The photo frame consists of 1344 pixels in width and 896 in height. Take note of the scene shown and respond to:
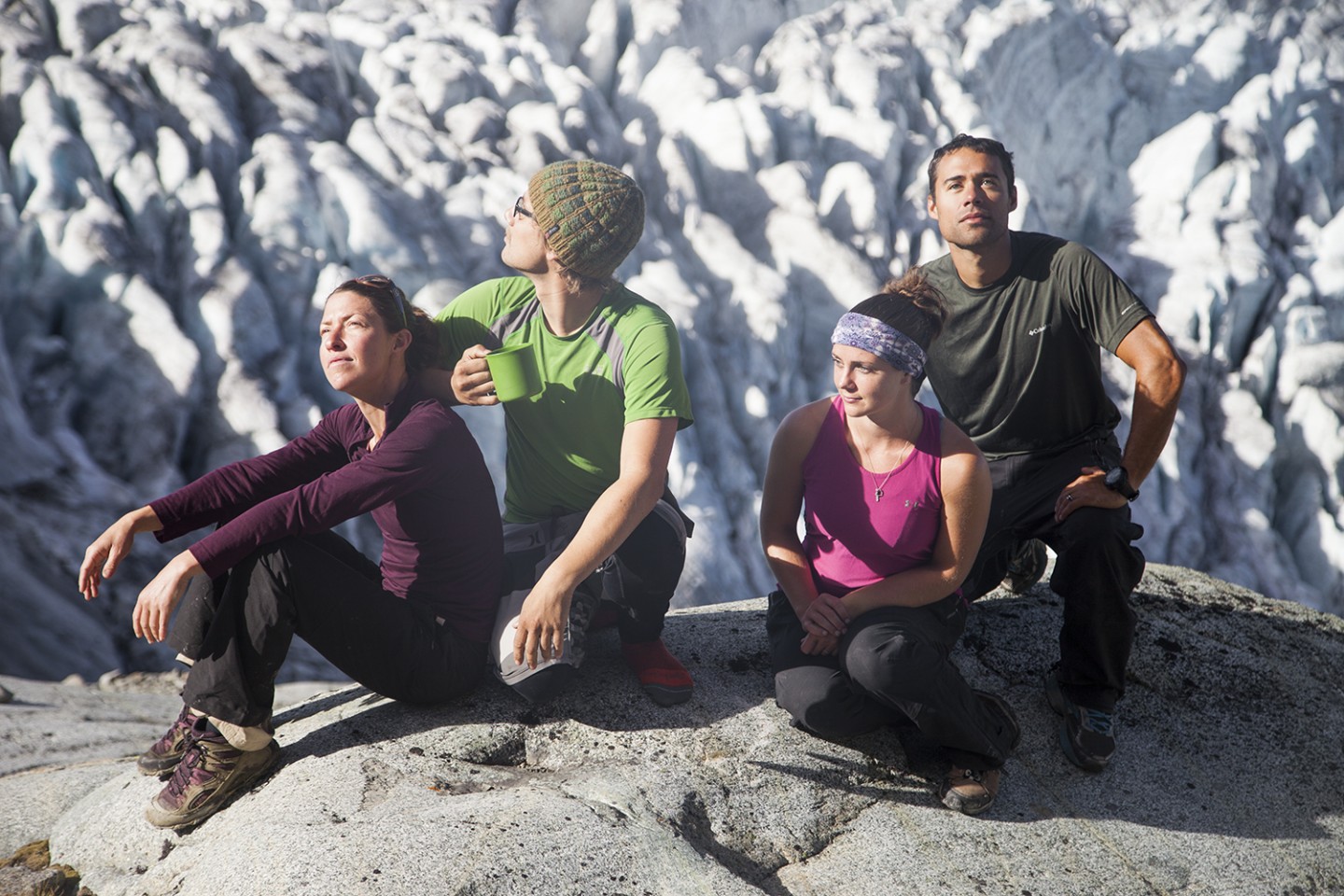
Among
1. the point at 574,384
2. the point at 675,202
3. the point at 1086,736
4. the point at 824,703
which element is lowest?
the point at 1086,736

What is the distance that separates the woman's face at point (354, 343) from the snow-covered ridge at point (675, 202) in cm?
611

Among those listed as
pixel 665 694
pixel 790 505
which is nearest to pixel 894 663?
pixel 790 505

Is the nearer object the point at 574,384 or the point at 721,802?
the point at 721,802

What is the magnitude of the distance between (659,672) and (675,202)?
10762mm

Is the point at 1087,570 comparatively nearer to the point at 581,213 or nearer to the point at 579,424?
the point at 579,424

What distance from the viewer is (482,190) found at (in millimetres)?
11227

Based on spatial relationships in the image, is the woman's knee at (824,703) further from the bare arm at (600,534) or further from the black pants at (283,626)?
the black pants at (283,626)

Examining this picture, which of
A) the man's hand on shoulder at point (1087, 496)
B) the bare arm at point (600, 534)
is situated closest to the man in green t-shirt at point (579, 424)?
the bare arm at point (600, 534)

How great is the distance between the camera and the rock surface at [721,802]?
2.05 meters

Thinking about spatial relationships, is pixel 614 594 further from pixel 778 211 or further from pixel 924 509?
pixel 778 211

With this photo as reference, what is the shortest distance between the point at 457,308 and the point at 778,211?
1034 centimetres

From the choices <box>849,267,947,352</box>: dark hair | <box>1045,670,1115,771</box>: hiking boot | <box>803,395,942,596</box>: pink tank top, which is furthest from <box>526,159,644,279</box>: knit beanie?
<box>1045,670,1115,771</box>: hiking boot

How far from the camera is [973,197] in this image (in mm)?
2844

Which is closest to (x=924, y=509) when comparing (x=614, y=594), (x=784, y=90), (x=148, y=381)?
(x=614, y=594)
